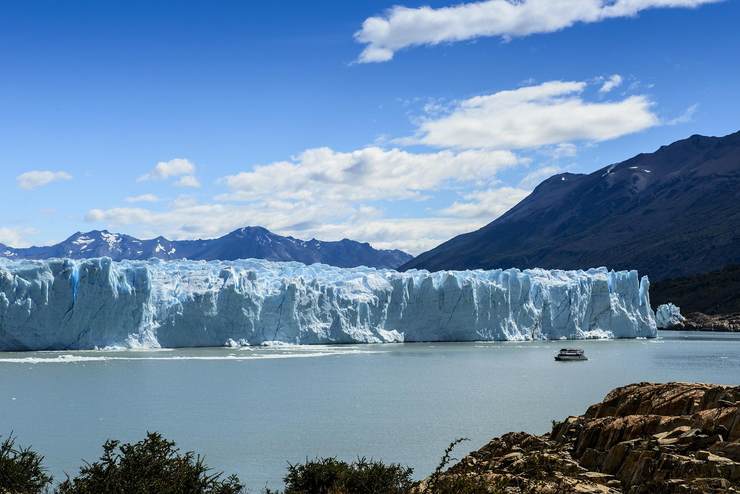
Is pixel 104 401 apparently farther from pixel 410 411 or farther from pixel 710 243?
pixel 710 243

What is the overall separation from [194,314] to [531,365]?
1666 cm

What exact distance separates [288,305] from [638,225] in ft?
388

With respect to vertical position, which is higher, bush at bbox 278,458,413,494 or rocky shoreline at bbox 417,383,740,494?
rocky shoreline at bbox 417,383,740,494

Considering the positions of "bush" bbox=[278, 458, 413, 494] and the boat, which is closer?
"bush" bbox=[278, 458, 413, 494]

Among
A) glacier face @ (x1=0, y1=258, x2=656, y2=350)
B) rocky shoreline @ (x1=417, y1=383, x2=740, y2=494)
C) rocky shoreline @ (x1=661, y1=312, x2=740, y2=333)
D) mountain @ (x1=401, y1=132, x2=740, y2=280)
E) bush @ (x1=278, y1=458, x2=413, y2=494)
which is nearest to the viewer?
rocky shoreline @ (x1=417, y1=383, x2=740, y2=494)

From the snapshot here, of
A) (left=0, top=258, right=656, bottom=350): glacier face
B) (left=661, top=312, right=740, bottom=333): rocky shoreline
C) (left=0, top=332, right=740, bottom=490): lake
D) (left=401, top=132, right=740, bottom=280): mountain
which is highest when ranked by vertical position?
(left=401, top=132, right=740, bottom=280): mountain

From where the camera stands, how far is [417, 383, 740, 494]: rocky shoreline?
27.3 feet

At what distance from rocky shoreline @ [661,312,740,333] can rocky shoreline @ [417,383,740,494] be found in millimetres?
62916

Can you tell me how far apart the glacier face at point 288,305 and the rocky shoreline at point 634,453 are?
2990 centimetres

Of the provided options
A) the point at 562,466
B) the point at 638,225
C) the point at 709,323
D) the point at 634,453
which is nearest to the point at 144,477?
the point at 562,466

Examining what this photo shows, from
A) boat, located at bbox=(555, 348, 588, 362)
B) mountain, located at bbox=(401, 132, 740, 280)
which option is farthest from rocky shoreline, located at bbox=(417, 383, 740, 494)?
mountain, located at bbox=(401, 132, 740, 280)

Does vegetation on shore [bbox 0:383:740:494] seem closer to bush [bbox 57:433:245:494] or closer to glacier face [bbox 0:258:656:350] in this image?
bush [bbox 57:433:245:494]

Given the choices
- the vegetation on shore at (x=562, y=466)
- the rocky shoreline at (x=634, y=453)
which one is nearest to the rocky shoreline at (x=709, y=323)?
the rocky shoreline at (x=634, y=453)

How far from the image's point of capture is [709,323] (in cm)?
7238
